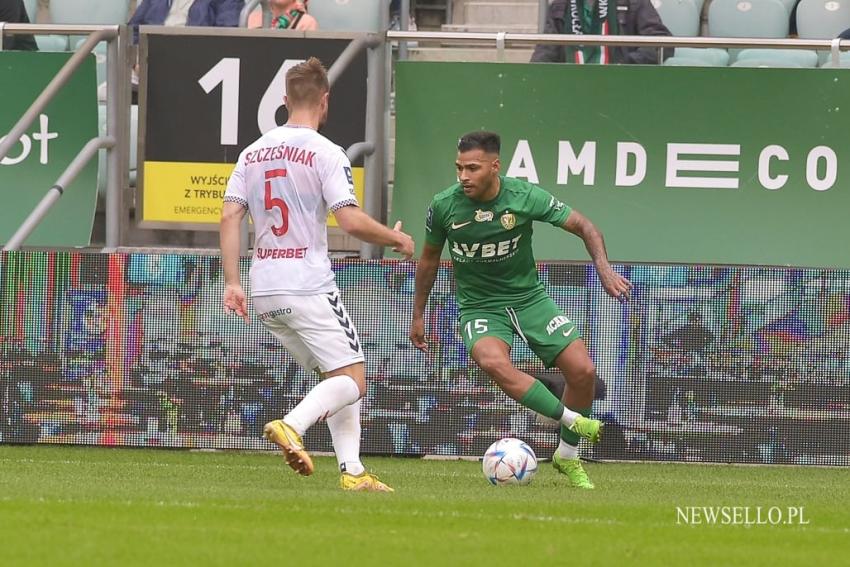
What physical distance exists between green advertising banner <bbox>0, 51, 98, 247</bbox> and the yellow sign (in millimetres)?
453

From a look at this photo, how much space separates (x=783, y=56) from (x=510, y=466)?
5617 mm

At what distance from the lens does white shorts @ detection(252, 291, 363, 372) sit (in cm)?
880

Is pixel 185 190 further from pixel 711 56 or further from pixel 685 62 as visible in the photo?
pixel 711 56

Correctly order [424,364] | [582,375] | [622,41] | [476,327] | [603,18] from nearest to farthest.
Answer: [582,375]
[476,327]
[424,364]
[622,41]
[603,18]

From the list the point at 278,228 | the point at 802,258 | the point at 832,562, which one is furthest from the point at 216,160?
the point at 832,562

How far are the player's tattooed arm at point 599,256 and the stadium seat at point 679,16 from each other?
5.83 meters

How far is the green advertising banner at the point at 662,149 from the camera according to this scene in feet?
39.6

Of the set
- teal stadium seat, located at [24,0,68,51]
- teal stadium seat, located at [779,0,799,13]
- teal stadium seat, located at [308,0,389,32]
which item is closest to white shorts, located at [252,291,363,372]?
teal stadium seat, located at [24,0,68,51]

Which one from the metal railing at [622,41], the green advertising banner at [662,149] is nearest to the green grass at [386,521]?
the green advertising banner at [662,149]

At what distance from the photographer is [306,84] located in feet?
28.6

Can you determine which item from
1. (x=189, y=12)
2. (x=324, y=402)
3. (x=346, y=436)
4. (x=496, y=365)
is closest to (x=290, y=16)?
(x=189, y=12)

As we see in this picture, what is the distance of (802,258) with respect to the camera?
1213 cm

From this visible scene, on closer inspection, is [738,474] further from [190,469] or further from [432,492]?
[190,469]

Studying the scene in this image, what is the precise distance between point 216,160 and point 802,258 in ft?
14.4
